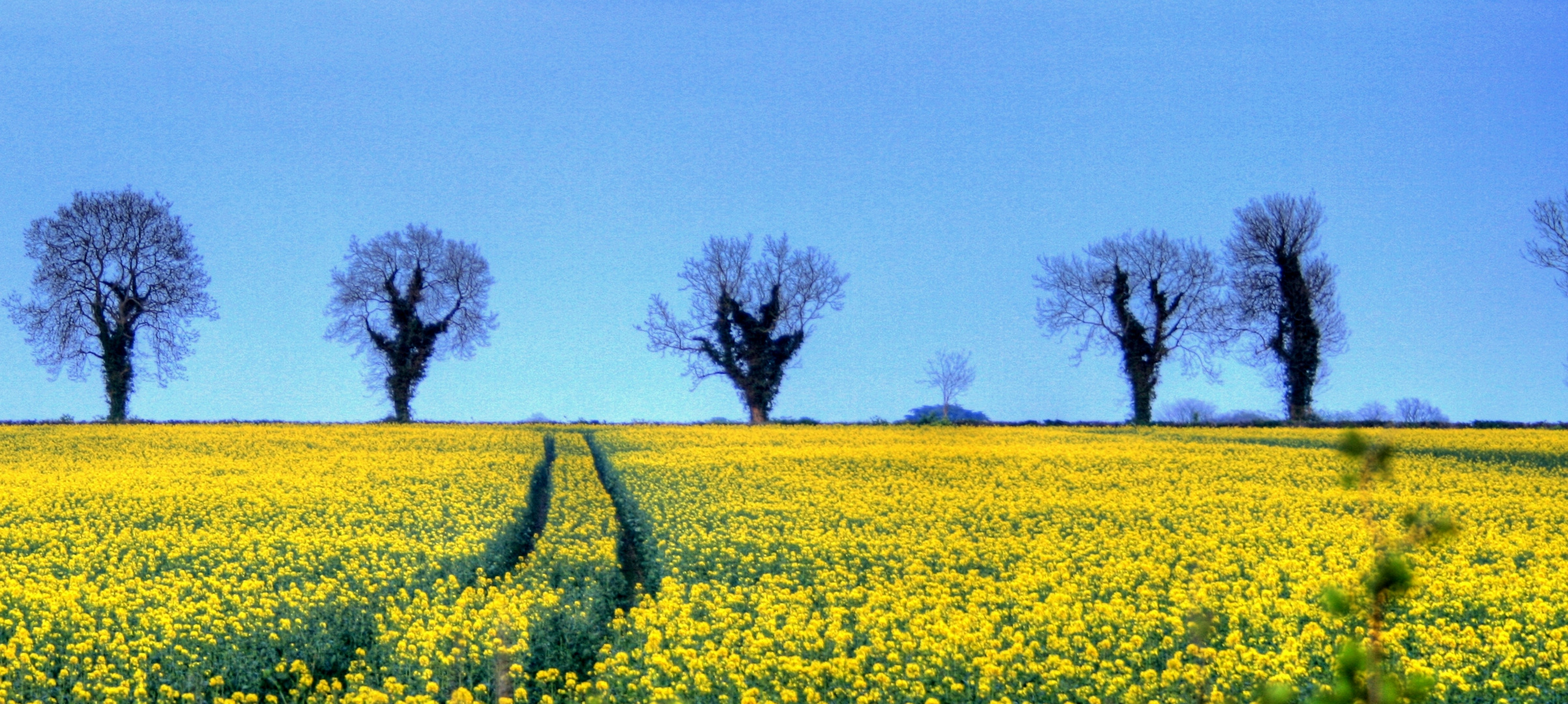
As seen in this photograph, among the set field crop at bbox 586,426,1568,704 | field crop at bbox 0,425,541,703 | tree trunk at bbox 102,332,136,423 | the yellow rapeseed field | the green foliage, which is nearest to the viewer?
the green foliage

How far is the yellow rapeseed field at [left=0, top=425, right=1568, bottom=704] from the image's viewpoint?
964 cm

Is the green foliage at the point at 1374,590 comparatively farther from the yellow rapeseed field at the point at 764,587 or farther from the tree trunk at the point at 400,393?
→ the tree trunk at the point at 400,393

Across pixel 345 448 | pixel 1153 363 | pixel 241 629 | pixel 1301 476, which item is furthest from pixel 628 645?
pixel 1153 363

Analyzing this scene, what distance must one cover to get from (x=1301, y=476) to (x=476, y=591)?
66.8 feet

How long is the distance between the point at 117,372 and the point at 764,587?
155ft

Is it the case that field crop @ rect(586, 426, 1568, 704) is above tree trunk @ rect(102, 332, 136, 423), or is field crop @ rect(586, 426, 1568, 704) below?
below

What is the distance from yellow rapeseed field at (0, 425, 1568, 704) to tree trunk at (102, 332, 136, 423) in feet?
83.2

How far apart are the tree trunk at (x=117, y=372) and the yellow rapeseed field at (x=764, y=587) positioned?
2536 cm

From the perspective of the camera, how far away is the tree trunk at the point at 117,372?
5119cm

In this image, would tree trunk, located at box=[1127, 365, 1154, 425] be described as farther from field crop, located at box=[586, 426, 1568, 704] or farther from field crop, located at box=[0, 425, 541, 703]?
field crop, located at box=[0, 425, 541, 703]

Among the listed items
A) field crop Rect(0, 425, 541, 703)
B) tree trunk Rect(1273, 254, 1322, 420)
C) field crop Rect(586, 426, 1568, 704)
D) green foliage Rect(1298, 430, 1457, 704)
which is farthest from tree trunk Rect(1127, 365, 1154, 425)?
green foliage Rect(1298, 430, 1457, 704)

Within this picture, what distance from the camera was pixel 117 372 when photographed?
51438 mm

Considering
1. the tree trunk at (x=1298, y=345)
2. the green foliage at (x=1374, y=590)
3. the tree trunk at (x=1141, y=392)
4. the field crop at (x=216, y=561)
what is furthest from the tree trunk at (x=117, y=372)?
the green foliage at (x=1374, y=590)

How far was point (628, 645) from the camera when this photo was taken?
1141cm
